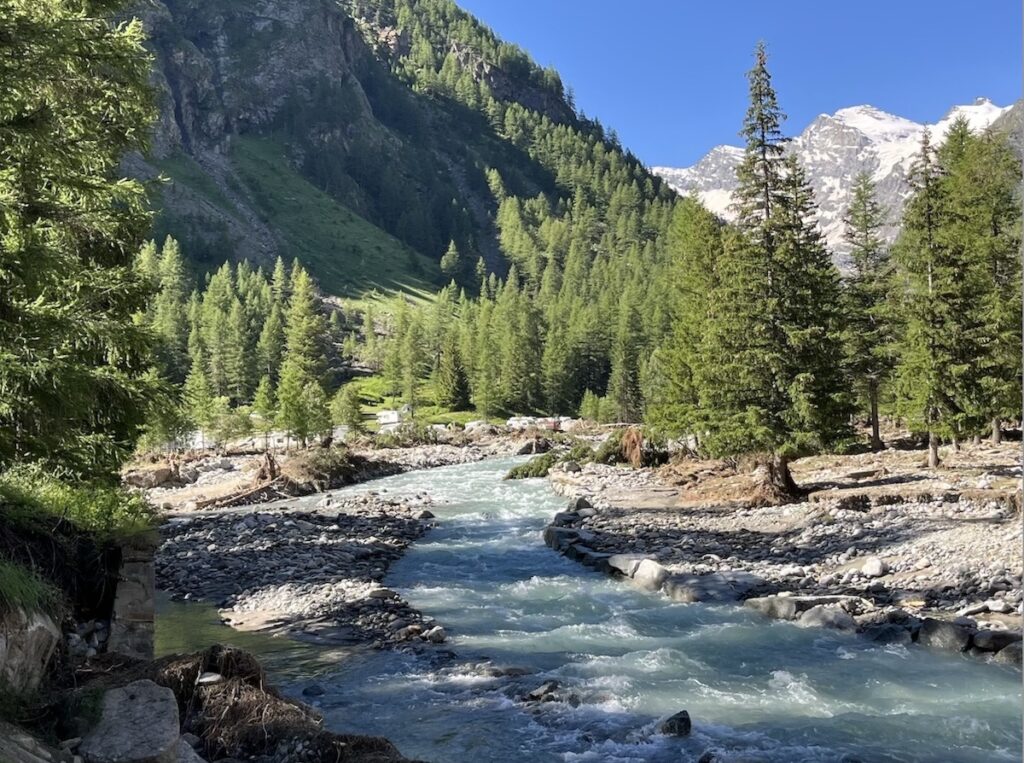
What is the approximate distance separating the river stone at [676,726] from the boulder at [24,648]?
791cm

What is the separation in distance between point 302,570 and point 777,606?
1277 centimetres

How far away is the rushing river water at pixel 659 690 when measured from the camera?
10266mm

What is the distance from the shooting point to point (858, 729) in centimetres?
1083

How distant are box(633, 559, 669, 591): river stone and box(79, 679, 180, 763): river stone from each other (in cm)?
1398

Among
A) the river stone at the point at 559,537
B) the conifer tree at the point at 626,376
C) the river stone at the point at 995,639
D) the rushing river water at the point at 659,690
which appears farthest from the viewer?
the conifer tree at the point at 626,376

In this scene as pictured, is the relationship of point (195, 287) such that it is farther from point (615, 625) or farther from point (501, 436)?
point (615, 625)

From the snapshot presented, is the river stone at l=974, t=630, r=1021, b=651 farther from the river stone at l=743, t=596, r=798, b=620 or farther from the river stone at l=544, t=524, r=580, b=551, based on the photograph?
the river stone at l=544, t=524, r=580, b=551

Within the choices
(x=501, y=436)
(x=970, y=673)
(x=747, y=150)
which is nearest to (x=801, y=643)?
(x=970, y=673)

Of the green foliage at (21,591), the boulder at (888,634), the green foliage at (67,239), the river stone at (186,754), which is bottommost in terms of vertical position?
the boulder at (888,634)

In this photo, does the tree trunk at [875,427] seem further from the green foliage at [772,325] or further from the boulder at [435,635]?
the boulder at [435,635]

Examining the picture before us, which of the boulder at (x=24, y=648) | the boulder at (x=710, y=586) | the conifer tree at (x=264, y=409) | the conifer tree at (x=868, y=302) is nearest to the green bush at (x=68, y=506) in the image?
the boulder at (x=24, y=648)

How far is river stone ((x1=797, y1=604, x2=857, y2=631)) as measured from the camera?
1509 cm

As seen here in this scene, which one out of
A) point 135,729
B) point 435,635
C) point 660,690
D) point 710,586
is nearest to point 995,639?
point 660,690

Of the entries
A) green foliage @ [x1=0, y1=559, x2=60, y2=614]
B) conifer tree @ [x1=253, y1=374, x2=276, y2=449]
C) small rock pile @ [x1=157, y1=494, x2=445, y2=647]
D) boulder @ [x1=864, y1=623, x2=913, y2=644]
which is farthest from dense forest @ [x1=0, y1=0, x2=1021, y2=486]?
boulder @ [x1=864, y1=623, x2=913, y2=644]
